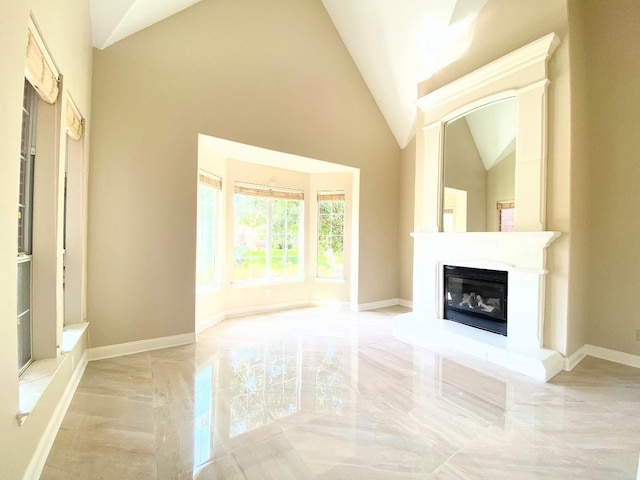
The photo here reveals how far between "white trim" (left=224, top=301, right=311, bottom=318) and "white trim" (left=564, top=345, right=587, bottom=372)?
366 centimetres

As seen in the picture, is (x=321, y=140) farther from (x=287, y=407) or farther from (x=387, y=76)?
(x=287, y=407)

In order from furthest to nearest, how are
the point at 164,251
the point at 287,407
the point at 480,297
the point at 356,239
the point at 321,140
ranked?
the point at 356,239 < the point at 321,140 < the point at 480,297 < the point at 164,251 < the point at 287,407

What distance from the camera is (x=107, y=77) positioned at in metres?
2.78

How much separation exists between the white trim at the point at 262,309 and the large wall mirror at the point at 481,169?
114 inches

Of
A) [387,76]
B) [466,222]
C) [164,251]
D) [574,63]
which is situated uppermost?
[387,76]

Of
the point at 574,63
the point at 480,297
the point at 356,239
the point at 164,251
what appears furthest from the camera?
the point at 356,239

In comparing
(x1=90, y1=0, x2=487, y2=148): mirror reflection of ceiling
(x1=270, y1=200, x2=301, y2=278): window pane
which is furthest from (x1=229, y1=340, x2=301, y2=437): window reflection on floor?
(x1=90, y1=0, x2=487, y2=148): mirror reflection of ceiling

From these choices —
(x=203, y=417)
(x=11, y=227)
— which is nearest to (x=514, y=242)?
(x=203, y=417)

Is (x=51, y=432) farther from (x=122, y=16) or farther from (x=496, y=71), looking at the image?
(x=496, y=71)

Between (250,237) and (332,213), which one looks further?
(332,213)

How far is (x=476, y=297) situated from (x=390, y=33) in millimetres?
3922

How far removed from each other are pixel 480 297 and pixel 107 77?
4.79 meters

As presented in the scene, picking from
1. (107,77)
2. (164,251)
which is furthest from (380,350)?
(107,77)

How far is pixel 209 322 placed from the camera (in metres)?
3.95
